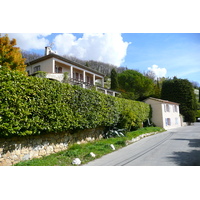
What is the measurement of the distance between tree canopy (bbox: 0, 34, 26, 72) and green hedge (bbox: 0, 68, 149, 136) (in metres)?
9.85

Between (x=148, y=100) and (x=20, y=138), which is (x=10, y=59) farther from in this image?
(x=148, y=100)

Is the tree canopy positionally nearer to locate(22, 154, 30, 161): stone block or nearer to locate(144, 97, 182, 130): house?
locate(22, 154, 30, 161): stone block

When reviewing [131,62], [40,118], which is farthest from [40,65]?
[131,62]

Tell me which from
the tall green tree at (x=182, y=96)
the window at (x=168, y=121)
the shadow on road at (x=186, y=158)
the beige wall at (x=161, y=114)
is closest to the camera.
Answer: the shadow on road at (x=186, y=158)

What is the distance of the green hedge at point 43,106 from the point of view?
18.2 ft

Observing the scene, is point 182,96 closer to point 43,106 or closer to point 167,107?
point 167,107

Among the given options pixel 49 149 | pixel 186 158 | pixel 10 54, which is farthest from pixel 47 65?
pixel 186 158

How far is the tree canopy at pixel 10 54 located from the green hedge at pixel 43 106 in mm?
9848

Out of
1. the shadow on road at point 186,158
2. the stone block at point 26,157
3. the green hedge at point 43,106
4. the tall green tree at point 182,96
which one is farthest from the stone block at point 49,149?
the tall green tree at point 182,96

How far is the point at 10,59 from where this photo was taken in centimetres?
1616

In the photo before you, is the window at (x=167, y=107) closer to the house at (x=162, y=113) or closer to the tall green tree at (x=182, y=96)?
the house at (x=162, y=113)

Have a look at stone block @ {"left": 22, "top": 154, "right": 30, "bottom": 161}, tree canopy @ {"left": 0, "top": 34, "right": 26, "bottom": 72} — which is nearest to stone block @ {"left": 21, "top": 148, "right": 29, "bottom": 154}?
stone block @ {"left": 22, "top": 154, "right": 30, "bottom": 161}
